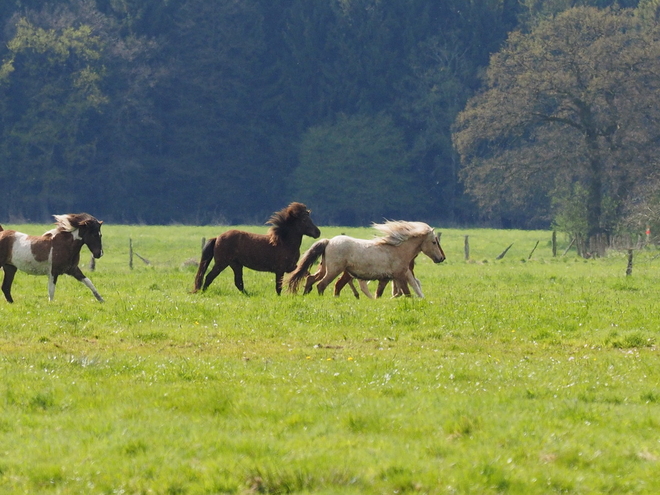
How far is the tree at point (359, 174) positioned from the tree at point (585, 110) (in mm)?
26350

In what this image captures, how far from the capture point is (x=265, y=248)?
22.6 meters

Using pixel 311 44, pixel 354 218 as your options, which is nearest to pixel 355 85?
pixel 311 44

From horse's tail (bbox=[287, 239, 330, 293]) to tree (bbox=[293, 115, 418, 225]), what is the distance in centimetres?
6292

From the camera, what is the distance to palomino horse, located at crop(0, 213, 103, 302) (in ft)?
65.5

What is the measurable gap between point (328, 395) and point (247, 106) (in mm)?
77576

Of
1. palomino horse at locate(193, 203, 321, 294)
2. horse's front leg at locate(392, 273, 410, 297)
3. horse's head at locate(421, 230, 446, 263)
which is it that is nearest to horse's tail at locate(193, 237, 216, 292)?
palomino horse at locate(193, 203, 321, 294)

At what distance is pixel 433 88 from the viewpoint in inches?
3260

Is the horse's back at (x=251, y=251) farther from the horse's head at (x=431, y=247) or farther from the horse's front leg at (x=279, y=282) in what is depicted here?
the horse's head at (x=431, y=247)

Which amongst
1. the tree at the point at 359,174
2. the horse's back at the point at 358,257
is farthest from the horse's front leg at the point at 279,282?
the tree at the point at 359,174

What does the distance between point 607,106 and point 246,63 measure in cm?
3995

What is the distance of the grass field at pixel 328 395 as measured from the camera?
27.1 feet

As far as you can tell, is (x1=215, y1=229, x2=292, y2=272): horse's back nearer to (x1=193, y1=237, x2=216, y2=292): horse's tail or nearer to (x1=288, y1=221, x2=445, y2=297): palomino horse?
(x1=193, y1=237, x2=216, y2=292): horse's tail

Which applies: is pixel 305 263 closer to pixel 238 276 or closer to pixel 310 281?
pixel 310 281

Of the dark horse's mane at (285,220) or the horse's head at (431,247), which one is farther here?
the dark horse's mane at (285,220)
